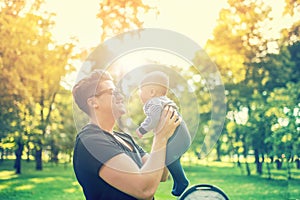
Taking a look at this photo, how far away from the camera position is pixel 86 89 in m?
0.99

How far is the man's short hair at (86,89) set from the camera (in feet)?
3.23

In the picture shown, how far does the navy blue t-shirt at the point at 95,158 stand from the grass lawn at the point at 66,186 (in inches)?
188

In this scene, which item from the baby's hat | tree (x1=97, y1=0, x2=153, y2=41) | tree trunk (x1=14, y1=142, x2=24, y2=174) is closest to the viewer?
the baby's hat

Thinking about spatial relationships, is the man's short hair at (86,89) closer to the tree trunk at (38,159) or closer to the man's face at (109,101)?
Result: the man's face at (109,101)

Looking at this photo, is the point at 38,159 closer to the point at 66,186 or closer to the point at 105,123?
the point at 66,186

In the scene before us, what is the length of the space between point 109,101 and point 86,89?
0.06 metres

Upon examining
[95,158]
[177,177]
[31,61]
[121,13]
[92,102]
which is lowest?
[177,177]

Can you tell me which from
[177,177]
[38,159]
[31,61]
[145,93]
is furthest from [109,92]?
[38,159]

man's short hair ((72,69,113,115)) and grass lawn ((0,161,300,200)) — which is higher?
man's short hair ((72,69,113,115))

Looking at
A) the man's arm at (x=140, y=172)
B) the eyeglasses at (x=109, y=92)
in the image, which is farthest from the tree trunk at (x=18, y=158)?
the man's arm at (x=140, y=172)

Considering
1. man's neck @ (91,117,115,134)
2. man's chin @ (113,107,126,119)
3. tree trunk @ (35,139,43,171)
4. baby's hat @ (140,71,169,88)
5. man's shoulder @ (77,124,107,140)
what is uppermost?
baby's hat @ (140,71,169,88)

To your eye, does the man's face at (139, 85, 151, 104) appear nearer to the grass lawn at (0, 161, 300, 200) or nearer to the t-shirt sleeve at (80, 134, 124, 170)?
the t-shirt sleeve at (80, 134, 124, 170)

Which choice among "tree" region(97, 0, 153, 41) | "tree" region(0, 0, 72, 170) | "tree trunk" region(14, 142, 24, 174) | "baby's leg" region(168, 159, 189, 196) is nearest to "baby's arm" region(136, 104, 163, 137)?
"baby's leg" region(168, 159, 189, 196)

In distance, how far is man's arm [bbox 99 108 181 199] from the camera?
2.81ft
